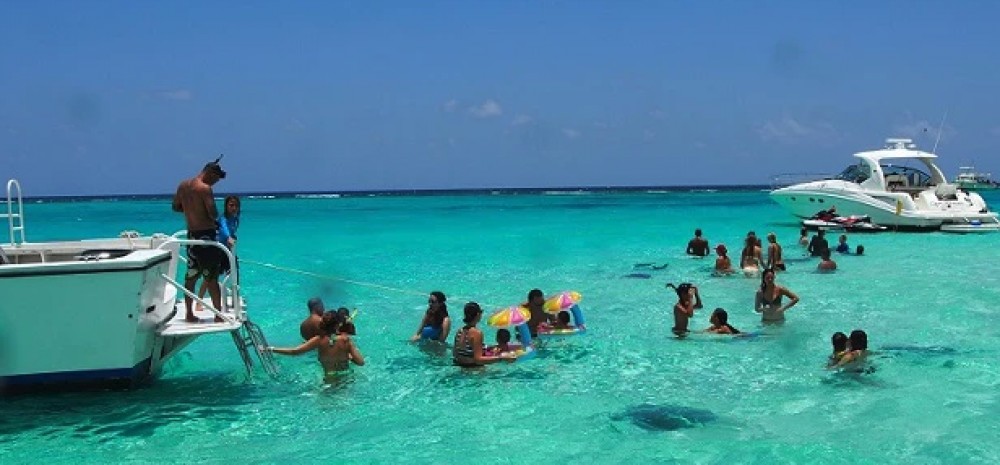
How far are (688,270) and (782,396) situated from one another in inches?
469

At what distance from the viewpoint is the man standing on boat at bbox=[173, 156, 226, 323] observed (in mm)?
9180

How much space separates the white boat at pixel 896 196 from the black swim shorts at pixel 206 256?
87.0ft

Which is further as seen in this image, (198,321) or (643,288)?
(643,288)

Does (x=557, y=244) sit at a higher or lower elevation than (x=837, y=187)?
lower

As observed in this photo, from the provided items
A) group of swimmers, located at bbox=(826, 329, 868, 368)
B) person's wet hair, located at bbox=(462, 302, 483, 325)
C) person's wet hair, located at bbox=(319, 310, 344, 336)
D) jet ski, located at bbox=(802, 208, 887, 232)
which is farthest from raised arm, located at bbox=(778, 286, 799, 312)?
jet ski, located at bbox=(802, 208, 887, 232)

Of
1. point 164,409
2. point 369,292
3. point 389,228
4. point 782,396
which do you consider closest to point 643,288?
point 369,292

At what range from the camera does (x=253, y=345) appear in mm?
9312

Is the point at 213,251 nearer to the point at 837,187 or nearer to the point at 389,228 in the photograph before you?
the point at 837,187

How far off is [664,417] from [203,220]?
5.14m

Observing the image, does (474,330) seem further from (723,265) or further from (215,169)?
(723,265)

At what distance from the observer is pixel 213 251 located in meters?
9.32

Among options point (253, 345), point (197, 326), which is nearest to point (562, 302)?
point (253, 345)

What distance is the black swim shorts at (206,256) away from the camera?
929 cm

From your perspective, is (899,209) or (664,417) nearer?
(664,417)
